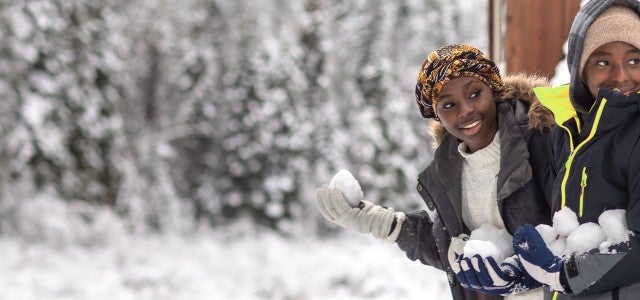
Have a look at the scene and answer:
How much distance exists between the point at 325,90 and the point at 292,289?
723 cm

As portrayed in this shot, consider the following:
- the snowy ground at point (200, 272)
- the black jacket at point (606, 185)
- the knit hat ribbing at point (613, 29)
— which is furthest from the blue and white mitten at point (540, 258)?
the snowy ground at point (200, 272)

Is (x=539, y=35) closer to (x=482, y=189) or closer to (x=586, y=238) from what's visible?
(x=482, y=189)

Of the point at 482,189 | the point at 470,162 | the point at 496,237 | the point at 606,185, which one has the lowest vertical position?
the point at 606,185

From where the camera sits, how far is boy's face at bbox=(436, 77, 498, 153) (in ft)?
9.20

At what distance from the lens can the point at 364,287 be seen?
1411 cm

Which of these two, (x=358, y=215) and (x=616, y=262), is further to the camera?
(x=358, y=215)

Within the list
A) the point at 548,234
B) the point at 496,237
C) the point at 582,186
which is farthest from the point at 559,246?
the point at 496,237

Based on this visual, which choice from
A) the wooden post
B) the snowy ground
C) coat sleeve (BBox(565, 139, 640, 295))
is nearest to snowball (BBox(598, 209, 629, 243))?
coat sleeve (BBox(565, 139, 640, 295))

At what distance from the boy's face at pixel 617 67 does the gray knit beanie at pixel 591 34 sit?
29 millimetres

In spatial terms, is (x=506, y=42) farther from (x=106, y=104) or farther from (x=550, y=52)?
(x=106, y=104)

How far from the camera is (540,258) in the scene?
2186 mm

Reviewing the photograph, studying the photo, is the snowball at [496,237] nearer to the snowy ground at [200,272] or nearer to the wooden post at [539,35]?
the wooden post at [539,35]

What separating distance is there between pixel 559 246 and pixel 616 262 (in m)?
0.22

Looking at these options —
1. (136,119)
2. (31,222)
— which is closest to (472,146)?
(31,222)
